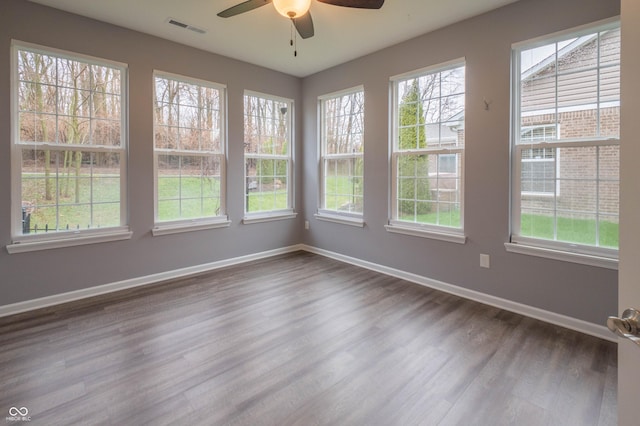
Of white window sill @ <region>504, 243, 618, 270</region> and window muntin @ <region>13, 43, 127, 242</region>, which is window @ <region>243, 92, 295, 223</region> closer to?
window muntin @ <region>13, 43, 127, 242</region>

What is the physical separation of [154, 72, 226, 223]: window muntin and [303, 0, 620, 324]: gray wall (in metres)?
1.94

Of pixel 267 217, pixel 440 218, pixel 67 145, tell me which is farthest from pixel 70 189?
pixel 440 218

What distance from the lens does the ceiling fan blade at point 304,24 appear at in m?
2.48

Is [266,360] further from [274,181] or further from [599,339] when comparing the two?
[274,181]

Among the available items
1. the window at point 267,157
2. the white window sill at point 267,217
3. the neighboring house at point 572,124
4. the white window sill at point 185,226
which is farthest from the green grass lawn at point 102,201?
the neighboring house at point 572,124

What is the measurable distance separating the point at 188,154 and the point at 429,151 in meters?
2.86

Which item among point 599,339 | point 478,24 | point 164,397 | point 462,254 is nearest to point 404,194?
point 462,254

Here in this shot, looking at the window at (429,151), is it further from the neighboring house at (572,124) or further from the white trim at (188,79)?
the white trim at (188,79)

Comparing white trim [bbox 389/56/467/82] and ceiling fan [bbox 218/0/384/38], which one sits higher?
white trim [bbox 389/56/467/82]

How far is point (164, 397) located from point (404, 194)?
310 cm

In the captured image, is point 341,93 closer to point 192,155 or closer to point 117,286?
point 192,155

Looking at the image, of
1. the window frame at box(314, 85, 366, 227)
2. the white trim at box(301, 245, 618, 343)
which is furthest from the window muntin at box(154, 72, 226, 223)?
the white trim at box(301, 245, 618, 343)

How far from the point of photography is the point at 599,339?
2.51m

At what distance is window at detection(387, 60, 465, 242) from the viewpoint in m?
3.41
